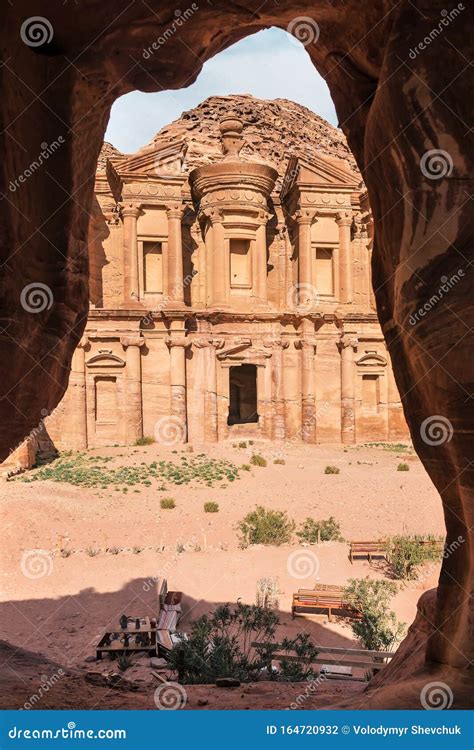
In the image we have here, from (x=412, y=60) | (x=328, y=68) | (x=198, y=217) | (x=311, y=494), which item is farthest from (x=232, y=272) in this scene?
(x=412, y=60)

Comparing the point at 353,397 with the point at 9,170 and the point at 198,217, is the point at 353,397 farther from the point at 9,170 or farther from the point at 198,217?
the point at 9,170

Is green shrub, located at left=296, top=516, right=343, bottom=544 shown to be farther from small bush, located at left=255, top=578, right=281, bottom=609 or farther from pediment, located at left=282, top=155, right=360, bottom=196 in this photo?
pediment, located at left=282, top=155, right=360, bottom=196

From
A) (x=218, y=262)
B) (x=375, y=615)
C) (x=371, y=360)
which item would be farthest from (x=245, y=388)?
(x=375, y=615)

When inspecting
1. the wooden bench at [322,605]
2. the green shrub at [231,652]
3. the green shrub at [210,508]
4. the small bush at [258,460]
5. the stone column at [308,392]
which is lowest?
the wooden bench at [322,605]

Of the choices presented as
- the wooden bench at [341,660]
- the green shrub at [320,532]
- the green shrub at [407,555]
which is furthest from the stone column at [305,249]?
the wooden bench at [341,660]

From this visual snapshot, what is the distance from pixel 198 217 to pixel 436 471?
75.6 feet

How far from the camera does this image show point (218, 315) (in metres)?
22.9

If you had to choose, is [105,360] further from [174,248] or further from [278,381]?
[278,381]

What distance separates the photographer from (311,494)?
15266mm

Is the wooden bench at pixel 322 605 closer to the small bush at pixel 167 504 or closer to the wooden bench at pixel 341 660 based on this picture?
the wooden bench at pixel 341 660

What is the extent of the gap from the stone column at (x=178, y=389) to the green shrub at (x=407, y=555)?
1266cm

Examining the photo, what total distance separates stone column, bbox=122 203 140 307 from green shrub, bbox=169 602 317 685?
17706mm

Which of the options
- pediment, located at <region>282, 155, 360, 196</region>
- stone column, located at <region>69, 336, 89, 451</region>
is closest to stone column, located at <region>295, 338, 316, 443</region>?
pediment, located at <region>282, 155, 360, 196</region>

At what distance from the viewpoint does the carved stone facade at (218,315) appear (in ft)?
73.3
